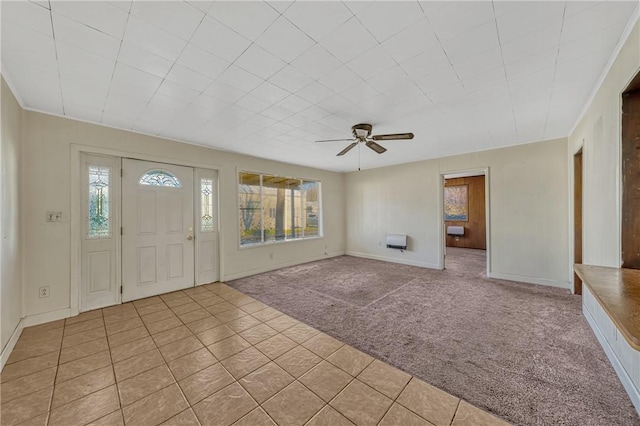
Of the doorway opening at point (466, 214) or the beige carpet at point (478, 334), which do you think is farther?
the doorway opening at point (466, 214)

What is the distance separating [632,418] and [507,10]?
2.65 m

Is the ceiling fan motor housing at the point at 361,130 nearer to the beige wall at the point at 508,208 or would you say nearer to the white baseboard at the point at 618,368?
the beige wall at the point at 508,208

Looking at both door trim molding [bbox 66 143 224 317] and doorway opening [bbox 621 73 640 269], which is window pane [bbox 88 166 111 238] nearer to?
door trim molding [bbox 66 143 224 317]

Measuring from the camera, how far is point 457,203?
867 centimetres

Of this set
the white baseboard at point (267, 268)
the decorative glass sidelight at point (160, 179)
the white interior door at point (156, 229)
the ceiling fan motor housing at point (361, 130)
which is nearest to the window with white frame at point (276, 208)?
the white baseboard at point (267, 268)

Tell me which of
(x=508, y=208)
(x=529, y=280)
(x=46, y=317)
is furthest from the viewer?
(x=508, y=208)

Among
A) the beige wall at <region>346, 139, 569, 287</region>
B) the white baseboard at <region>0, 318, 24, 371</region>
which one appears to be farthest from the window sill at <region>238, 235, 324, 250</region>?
the white baseboard at <region>0, 318, 24, 371</region>

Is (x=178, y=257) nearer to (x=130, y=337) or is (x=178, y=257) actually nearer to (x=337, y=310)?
(x=130, y=337)

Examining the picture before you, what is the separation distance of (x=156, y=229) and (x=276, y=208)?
2.45 m

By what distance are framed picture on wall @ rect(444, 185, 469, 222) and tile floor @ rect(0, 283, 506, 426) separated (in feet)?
25.2

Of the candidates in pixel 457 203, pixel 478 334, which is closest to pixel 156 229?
pixel 478 334

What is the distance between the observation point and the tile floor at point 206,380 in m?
1.57

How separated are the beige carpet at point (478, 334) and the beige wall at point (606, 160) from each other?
88 centimetres

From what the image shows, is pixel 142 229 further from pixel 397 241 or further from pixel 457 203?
pixel 457 203
